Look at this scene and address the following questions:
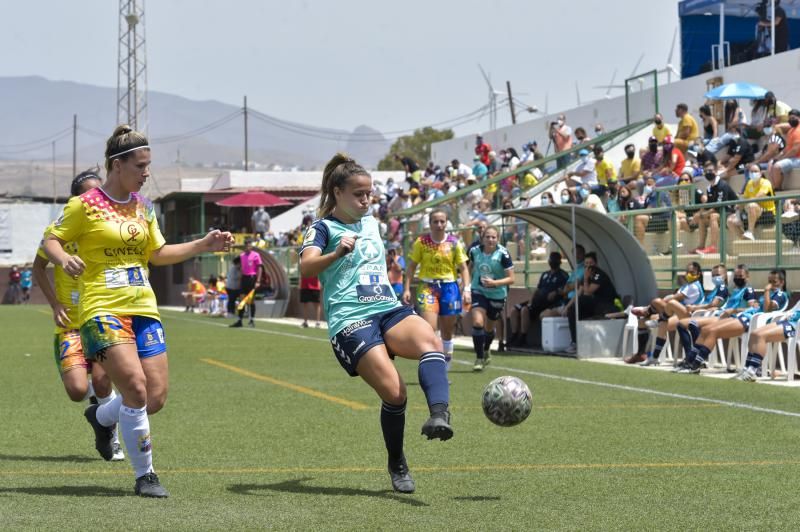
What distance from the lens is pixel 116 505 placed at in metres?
7.01

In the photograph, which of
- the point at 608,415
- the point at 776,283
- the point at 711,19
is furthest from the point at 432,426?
the point at 711,19

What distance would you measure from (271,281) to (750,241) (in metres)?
23.9

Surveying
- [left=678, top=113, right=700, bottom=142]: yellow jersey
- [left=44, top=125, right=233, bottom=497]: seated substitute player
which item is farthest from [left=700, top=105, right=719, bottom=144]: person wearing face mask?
[left=44, top=125, right=233, bottom=497]: seated substitute player

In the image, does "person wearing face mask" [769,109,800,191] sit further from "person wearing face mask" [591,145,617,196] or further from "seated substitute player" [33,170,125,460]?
"seated substitute player" [33,170,125,460]

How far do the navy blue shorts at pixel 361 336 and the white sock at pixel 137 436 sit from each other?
116cm

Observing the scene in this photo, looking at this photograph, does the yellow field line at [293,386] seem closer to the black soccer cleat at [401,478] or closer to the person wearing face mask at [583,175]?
the black soccer cleat at [401,478]

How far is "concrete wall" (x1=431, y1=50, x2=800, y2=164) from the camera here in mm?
29266

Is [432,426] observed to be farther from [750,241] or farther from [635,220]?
[635,220]

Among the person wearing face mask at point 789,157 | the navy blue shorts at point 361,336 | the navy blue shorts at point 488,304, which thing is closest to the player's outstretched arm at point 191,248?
the navy blue shorts at point 361,336

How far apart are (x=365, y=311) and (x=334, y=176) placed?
2.75 feet

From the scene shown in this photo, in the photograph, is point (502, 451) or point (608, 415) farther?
point (608, 415)

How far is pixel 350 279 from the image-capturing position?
7.51m

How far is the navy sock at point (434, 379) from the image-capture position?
23.4 feet

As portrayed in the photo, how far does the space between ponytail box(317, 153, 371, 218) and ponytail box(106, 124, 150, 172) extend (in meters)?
1.06
